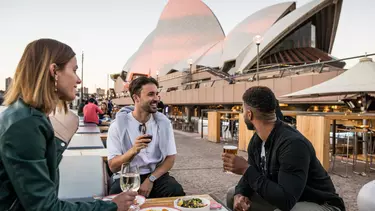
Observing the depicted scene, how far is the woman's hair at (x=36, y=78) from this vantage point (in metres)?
1.33

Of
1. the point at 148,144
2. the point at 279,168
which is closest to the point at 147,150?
the point at 148,144

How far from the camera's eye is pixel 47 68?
4.49ft

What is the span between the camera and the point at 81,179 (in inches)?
95.0

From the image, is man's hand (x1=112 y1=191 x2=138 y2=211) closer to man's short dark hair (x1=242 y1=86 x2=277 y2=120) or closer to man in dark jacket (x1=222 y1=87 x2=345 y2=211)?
man in dark jacket (x1=222 y1=87 x2=345 y2=211)

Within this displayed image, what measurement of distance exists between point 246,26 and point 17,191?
37842 mm

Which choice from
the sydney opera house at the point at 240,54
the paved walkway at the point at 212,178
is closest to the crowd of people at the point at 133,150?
the paved walkway at the point at 212,178

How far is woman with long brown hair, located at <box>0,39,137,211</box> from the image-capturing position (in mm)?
1184

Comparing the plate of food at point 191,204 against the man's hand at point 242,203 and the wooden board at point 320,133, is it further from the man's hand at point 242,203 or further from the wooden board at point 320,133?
the wooden board at point 320,133

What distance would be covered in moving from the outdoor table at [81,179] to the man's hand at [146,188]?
40 cm

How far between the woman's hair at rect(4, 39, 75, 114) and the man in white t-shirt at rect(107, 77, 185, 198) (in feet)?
4.83

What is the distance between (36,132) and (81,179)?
130 cm

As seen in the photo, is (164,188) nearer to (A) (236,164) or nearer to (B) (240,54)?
(A) (236,164)

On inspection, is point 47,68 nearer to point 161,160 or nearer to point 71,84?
point 71,84

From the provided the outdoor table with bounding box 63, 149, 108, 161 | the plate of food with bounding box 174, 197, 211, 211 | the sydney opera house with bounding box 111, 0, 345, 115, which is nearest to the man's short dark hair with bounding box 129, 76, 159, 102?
the outdoor table with bounding box 63, 149, 108, 161
